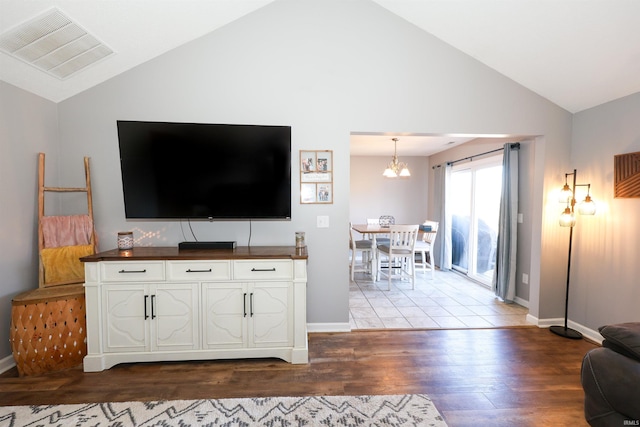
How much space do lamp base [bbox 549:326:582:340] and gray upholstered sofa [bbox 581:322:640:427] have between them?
1745mm

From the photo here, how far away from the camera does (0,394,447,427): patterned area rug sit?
169 centimetres

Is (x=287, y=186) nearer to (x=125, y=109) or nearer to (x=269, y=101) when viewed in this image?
(x=269, y=101)

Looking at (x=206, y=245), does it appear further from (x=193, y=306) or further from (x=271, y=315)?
(x=271, y=315)

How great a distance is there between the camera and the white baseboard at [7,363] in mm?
2176

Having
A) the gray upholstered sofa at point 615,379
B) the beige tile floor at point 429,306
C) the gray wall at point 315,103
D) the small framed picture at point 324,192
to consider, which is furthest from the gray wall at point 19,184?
→ the gray upholstered sofa at point 615,379

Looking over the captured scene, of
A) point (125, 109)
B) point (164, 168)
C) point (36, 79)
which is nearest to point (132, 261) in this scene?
point (164, 168)

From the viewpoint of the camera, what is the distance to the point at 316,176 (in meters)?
2.80

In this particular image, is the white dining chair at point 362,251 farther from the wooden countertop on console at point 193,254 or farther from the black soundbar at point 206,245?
the black soundbar at point 206,245

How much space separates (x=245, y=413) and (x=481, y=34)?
3494 mm

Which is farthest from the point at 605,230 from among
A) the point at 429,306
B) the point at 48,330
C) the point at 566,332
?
the point at 48,330

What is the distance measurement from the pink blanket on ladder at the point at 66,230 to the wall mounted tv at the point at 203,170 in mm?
429

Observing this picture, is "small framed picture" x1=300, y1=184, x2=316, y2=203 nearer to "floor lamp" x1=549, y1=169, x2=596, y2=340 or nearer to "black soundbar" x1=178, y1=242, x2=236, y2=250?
"black soundbar" x1=178, y1=242, x2=236, y2=250

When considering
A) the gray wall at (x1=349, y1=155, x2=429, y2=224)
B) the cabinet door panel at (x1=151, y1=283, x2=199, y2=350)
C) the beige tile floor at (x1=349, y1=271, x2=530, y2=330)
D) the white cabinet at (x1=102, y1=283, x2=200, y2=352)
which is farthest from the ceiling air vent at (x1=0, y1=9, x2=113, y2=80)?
the gray wall at (x1=349, y1=155, x2=429, y2=224)

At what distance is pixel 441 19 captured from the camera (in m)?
2.58
